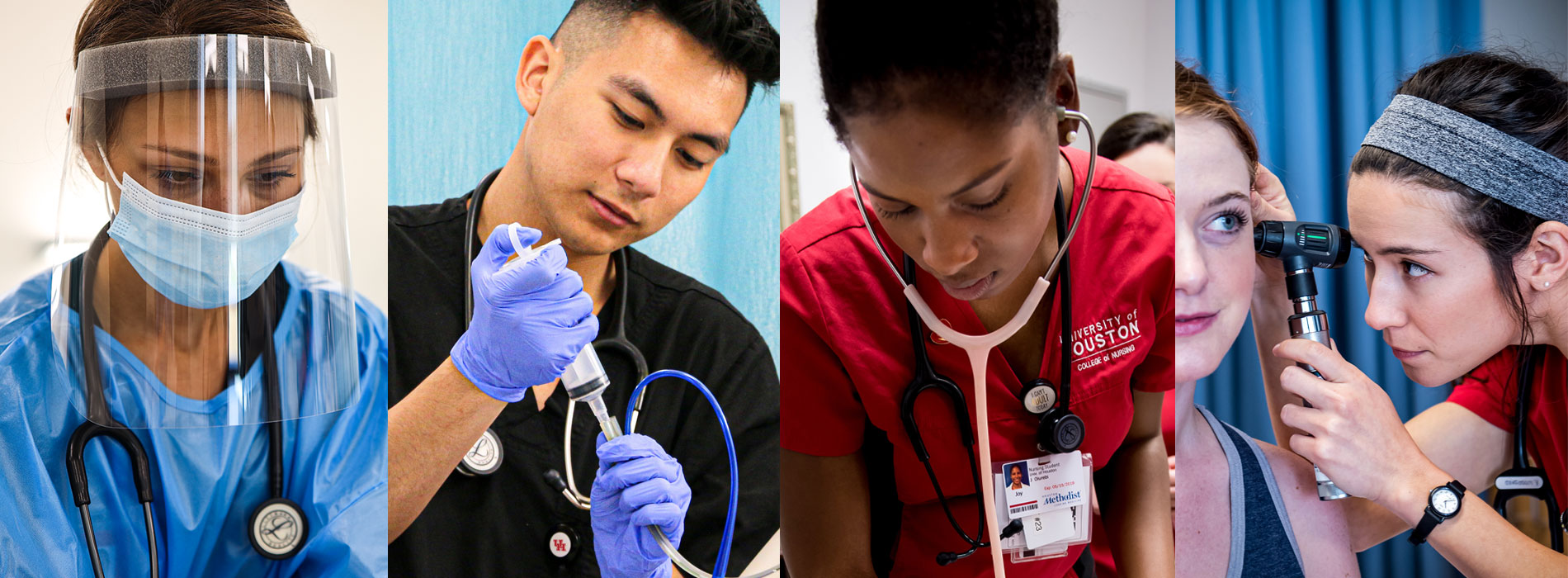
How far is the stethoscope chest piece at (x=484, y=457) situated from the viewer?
137 centimetres

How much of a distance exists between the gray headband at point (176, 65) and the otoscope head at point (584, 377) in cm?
56

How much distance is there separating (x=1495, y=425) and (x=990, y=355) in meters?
0.93

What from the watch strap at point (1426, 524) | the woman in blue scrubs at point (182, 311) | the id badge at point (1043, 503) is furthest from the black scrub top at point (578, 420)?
the watch strap at point (1426, 524)

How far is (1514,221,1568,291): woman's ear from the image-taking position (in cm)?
162

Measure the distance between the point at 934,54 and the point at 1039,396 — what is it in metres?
0.67

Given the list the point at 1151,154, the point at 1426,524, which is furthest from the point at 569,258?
the point at 1426,524

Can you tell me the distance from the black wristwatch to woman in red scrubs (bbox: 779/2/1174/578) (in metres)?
0.42

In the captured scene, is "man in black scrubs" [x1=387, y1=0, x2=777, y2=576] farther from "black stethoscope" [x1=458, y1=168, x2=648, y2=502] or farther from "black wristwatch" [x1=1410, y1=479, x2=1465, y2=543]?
"black wristwatch" [x1=1410, y1=479, x2=1465, y2=543]

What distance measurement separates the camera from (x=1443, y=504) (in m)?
1.60

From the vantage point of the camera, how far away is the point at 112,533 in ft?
4.42

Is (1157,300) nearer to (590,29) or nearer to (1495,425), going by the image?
(1495,425)

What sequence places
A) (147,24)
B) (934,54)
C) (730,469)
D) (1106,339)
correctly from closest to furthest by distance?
(934,54), (147,24), (730,469), (1106,339)

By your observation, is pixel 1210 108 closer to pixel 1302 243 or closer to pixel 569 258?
pixel 1302 243

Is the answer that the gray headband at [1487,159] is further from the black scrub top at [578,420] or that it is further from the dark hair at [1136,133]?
the black scrub top at [578,420]
